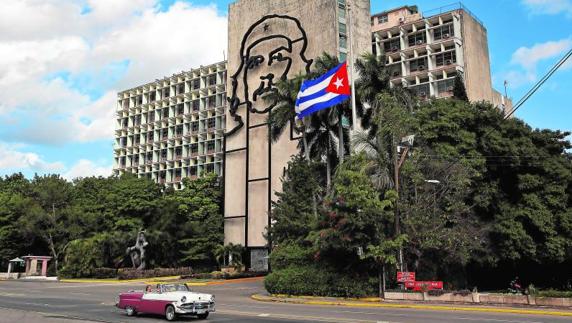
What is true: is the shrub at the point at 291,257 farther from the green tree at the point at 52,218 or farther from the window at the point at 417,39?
the window at the point at 417,39

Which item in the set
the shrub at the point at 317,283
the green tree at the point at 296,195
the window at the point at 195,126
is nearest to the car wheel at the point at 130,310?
the shrub at the point at 317,283

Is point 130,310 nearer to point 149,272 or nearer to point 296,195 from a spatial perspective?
point 296,195

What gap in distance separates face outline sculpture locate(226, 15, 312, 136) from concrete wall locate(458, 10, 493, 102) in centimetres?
2653

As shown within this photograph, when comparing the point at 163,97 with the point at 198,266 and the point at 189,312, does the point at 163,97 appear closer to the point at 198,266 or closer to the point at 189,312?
the point at 198,266

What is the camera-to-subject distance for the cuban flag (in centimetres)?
3822

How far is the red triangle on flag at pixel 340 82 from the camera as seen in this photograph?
38000 mm

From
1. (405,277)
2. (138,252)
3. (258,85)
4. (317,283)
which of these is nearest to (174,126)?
(258,85)

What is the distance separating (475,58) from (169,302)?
70.8m

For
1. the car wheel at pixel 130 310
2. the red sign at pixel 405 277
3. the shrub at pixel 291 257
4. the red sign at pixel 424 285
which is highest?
the shrub at pixel 291 257

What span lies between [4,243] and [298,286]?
186 ft

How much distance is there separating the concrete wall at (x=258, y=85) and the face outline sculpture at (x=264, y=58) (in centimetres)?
14

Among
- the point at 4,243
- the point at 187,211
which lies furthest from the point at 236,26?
the point at 4,243

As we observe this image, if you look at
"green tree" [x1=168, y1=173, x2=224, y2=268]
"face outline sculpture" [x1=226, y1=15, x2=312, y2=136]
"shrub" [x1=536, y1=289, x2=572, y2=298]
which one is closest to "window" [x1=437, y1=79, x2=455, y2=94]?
"face outline sculpture" [x1=226, y1=15, x2=312, y2=136]

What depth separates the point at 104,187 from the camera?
7894 cm
